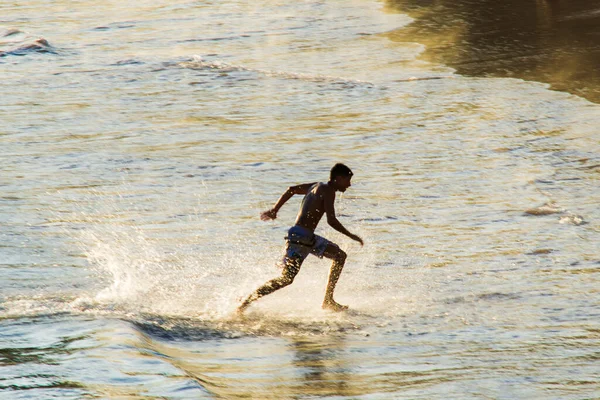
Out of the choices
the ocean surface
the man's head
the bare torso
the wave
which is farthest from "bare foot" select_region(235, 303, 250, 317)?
the wave

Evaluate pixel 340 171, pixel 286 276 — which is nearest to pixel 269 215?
pixel 286 276

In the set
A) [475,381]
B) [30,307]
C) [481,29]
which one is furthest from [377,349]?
[481,29]

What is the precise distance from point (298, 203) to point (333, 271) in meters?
4.65

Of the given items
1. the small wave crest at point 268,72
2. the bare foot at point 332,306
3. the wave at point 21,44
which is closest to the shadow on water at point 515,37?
the small wave crest at point 268,72

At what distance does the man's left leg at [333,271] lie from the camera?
9.02 m

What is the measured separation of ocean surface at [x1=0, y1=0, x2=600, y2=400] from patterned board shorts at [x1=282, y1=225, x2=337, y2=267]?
0.63 metres

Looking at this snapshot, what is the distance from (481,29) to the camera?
25.4m

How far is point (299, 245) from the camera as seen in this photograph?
888 cm

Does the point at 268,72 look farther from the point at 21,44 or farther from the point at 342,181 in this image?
the point at 342,181

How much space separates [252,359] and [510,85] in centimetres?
1359

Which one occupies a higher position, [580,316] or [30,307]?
[30,307]

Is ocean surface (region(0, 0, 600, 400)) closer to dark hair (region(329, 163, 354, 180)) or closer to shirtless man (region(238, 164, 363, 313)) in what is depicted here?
shirtless man (region(238, 164, 363, 313))

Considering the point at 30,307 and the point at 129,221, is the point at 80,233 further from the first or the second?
the point at 30,307

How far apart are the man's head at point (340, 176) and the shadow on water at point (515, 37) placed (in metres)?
11.2
